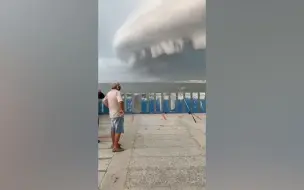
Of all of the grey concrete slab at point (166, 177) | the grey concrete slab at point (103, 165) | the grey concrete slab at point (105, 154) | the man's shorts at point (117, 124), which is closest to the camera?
the grey concrete slab at point (166, 177)

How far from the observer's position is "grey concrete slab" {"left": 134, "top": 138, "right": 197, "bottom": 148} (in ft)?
16.4

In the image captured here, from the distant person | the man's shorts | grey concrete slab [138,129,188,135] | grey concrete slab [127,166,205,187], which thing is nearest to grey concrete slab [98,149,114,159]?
the distant person

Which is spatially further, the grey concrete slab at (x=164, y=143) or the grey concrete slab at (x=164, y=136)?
the grey concrete slab at (x=164, y=136)

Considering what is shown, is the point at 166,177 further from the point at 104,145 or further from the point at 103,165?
the point at 104,145

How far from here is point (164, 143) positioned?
17.0ft

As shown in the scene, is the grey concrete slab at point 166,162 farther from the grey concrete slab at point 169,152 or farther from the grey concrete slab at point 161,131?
the grey concrete slab at point 161,131

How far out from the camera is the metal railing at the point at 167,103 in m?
9.38

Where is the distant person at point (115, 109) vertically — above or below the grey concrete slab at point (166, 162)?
above

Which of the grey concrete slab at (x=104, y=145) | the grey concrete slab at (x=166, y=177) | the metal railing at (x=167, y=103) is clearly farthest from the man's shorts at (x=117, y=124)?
the metal railing at (x=167, y=103)

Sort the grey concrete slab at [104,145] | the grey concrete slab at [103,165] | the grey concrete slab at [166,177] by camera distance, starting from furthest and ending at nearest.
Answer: the grey concrete slab at [104,145] → the grey concrete slab at [103,165] → the grey concrete slab at [166,177]

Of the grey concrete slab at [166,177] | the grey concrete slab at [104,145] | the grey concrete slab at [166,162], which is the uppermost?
the grey concrete slab at [104,145]

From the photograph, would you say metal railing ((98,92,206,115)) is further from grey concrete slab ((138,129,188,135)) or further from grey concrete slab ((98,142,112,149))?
grey concrete slab ((98,142,112,149))

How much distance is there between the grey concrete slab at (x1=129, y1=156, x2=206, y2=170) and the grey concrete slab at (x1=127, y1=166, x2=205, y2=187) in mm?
131

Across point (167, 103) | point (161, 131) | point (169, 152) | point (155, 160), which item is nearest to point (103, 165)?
point (155, 160)
